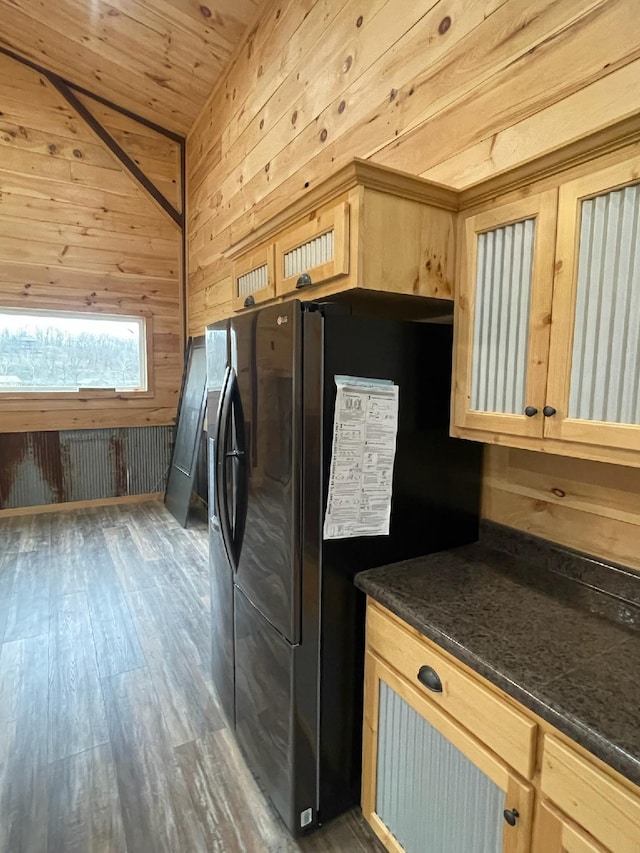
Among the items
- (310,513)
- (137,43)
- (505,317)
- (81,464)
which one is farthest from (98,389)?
(505,317)

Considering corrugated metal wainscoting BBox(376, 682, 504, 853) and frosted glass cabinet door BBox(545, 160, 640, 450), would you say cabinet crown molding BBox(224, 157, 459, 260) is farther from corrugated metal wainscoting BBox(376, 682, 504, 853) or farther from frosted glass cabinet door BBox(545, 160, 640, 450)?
corrugated metal wainscoting BBox(376, 682, 504, 853)

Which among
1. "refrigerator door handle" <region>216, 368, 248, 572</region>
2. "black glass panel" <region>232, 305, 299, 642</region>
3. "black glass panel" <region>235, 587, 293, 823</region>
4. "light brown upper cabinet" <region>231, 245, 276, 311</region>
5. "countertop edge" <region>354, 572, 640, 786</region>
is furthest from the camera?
"light brown upper cabinet" <region>231, 245, 276, 311</region>

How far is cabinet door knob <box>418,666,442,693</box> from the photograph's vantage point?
1128 mm

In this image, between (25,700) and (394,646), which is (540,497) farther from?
(25,700)

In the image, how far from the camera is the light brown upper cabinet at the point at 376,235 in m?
1.25

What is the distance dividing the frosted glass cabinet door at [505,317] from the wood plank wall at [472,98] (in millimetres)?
189

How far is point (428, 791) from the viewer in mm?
1188

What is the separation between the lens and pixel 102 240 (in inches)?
181

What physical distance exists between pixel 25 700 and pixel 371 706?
1641 millimetres

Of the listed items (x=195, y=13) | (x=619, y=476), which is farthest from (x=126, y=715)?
(x=195, y=13)

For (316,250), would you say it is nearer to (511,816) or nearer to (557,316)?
(557,316)

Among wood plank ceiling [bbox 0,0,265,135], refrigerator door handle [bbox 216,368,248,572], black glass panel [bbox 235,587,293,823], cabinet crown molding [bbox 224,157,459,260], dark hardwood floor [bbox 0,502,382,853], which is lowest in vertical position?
dark hardwood floor [bbox 0,502,382,853]

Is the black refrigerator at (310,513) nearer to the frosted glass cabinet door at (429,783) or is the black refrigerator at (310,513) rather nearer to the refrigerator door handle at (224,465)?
the refrigerator door handle at (224,465)

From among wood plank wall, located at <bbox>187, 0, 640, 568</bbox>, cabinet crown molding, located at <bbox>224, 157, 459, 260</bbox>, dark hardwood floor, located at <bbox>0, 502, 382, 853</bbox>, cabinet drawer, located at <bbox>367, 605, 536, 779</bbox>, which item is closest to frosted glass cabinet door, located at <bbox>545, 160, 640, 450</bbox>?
wood plank wall, located at <bbox>187, 0, 640, 568</bbox>
